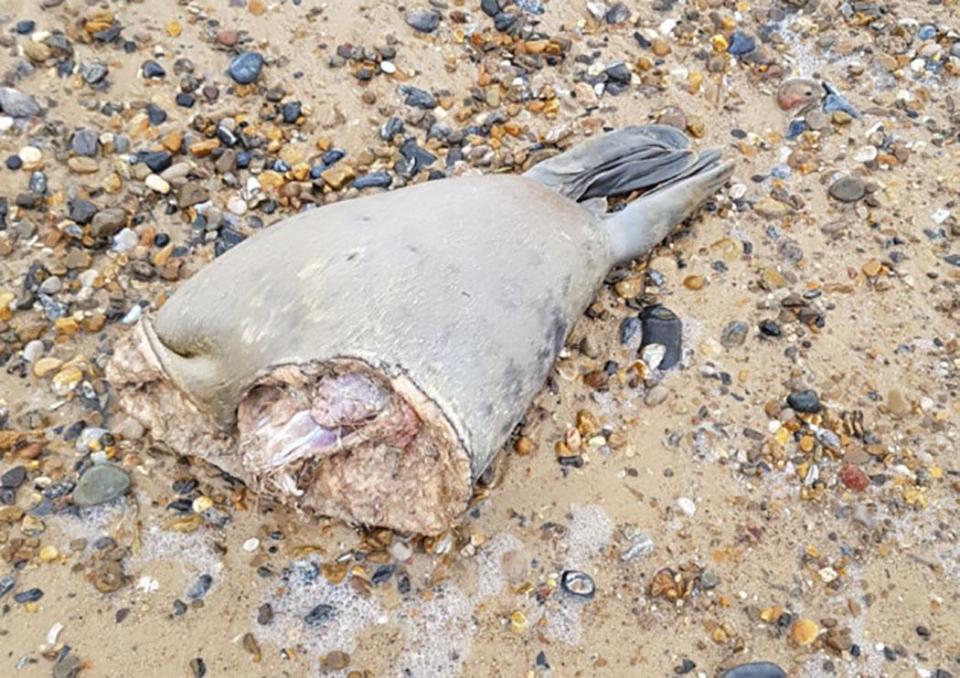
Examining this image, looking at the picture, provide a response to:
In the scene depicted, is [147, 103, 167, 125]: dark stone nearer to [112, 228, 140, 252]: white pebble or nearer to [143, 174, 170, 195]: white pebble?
[143, 174, 170, 195]: white pebble

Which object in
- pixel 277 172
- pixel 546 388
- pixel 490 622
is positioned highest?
pixel 277 172

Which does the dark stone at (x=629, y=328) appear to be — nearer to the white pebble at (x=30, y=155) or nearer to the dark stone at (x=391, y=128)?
the dark stone at (x=391, y=128)

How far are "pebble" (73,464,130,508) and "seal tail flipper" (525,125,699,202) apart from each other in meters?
1.66

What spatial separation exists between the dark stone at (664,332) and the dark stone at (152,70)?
6.67ft

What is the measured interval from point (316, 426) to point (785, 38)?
2775 mm

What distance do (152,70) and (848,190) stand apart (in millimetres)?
2657

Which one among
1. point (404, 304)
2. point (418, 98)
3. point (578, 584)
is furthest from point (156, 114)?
point (578, 584)

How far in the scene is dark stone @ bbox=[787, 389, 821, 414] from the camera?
2.93 m

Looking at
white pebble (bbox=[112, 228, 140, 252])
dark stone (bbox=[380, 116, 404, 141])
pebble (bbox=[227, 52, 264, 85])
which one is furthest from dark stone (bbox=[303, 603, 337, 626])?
pebble (bbox=[227, 52, 264, 85])

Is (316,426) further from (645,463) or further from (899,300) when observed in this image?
(899,300)

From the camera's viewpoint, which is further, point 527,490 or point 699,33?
point 699,33

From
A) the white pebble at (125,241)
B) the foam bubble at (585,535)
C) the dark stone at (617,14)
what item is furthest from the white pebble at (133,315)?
the dark stone at (617,14)

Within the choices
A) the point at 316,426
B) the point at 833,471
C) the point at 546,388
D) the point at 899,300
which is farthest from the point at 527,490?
the point at 899,300

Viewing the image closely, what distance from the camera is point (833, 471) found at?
9.31 feet
